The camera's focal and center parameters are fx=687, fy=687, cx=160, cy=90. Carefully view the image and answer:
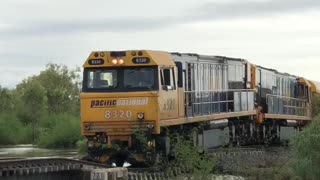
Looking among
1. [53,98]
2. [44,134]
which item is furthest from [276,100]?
[53,98]

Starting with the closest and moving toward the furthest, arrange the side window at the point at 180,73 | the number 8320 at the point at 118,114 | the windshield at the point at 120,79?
1. the number 8320 at the point at 118,114
2. the windshield at the point at 120,79
3. the side window at the point at 180,73

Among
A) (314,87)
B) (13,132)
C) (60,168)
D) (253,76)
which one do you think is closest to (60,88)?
(13,132)

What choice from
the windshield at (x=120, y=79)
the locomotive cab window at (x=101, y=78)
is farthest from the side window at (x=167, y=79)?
the locomotive cab window at (x=101, y=78)

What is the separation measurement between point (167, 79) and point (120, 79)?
1553 millimetres

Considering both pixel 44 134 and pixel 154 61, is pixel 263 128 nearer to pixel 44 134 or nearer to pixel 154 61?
pixel 154 61

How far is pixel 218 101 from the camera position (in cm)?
2827

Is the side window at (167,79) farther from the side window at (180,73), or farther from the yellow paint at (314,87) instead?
the yellow paint at (314,87)

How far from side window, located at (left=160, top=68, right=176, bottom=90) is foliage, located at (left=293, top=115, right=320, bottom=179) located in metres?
6.67

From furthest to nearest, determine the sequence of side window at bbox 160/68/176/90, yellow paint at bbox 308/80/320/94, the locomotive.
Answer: yellow paint at bbox 308/80/320/94, side window at bbox 160/68/176/90, the locomotive

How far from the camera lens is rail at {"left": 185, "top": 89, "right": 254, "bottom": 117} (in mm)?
24812

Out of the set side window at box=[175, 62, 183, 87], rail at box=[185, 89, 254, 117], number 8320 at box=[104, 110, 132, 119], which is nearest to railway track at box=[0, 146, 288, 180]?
number 8320 at box=[104, 110, 132, 119]

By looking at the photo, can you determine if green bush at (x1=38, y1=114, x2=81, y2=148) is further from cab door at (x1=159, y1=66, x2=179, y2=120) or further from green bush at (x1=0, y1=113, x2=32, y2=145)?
cab door at (x1=159, y1=66, x2=179, y2=120)

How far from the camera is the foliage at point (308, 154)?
49.3 ft

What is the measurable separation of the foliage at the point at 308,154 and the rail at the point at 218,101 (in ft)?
28.5
